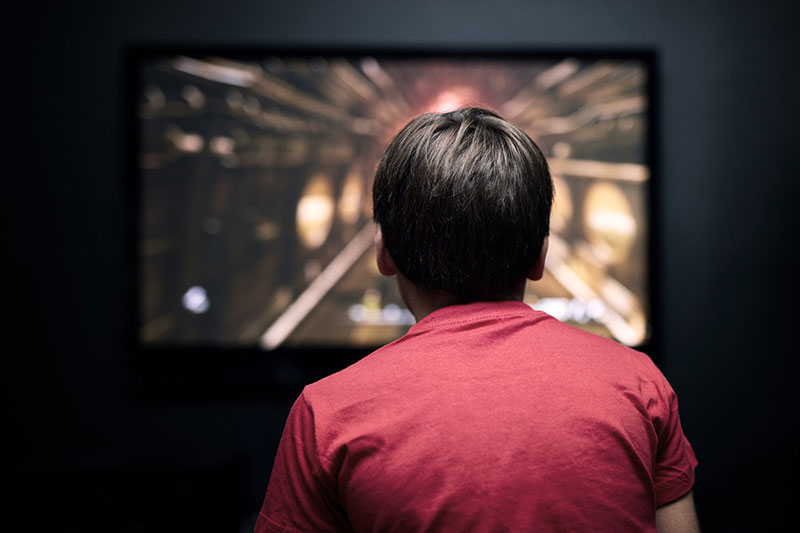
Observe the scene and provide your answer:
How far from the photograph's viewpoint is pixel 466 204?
2.54ft

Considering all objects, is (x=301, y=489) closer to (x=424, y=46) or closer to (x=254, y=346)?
(x=254, y=346)

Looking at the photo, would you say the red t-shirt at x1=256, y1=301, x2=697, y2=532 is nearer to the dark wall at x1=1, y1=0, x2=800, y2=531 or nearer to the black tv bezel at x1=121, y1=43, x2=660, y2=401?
the black tv bezel at x1=121, y1=43, x2=660, y2=401

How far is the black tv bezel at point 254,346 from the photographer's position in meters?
2.26

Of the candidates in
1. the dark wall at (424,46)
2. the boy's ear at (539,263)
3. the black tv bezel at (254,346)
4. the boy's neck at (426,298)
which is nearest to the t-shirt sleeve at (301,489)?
the boy's neck at (426,298)

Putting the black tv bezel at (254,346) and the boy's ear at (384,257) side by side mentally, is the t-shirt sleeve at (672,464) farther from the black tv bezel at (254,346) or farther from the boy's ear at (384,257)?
the black tv bezel at (254,346)

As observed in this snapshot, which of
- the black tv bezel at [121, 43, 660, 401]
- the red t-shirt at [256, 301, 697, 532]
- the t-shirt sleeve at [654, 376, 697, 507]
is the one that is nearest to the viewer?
the red t-shirt at [256, 301, 697, 532]

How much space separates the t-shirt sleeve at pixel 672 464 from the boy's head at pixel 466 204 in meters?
0.26

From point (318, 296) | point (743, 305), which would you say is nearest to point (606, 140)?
point (743, 305)

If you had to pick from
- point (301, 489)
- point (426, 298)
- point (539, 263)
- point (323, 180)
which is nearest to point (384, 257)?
point (426, 298)

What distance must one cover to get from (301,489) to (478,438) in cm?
22

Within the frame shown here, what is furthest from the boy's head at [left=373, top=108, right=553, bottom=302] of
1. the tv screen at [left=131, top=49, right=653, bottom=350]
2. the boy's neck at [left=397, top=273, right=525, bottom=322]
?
the tv screen at [left=131, top=49, right=653, bottom=350]

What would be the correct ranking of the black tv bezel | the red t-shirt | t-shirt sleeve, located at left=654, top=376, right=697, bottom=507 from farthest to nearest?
1. the black tv bezel
2. t-shirt sleeve, located at left=654, top=376, right=697, bottom=507
3. the red t-shirt

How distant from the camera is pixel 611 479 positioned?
2.20ft

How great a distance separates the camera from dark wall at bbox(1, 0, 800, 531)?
2.33 m
